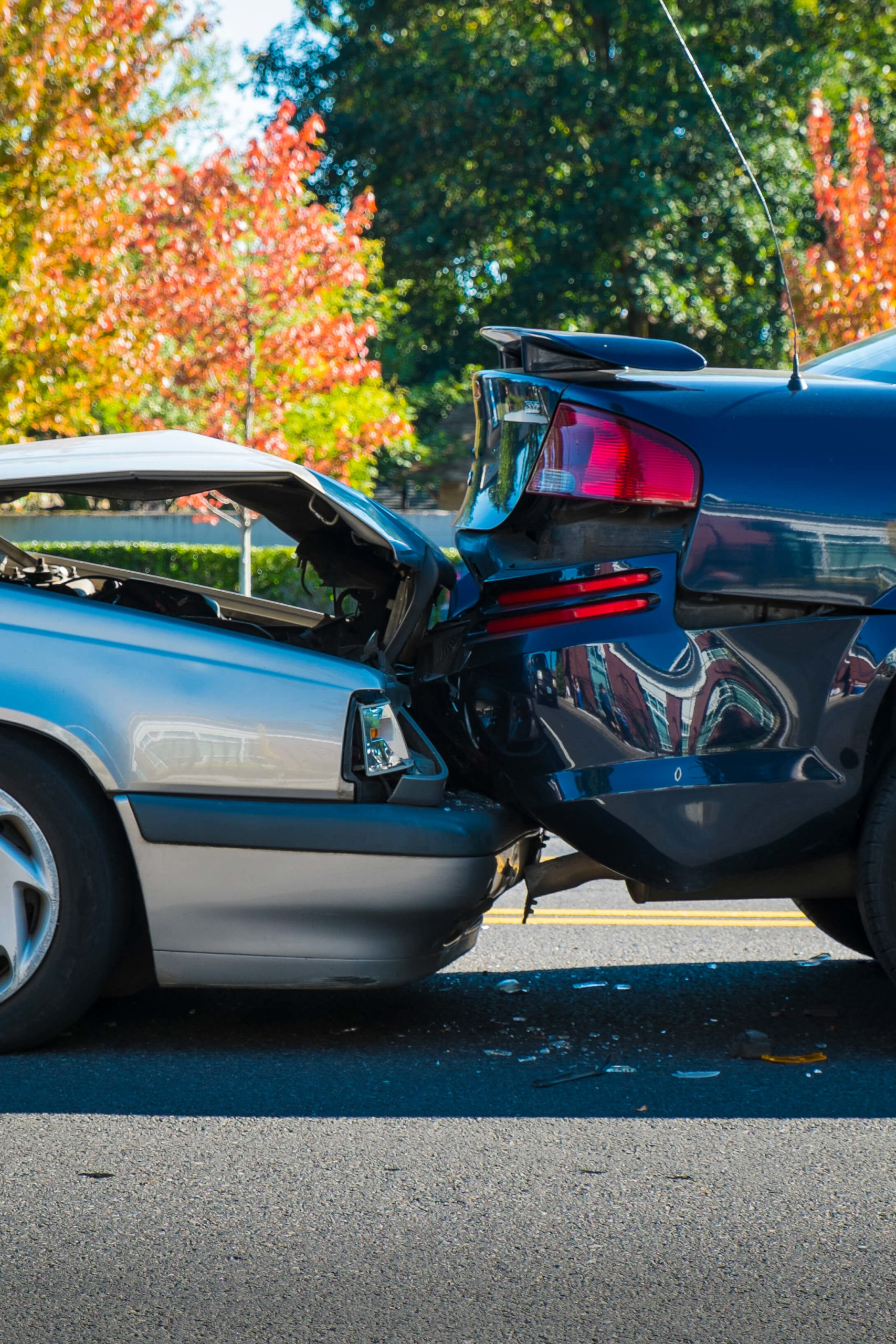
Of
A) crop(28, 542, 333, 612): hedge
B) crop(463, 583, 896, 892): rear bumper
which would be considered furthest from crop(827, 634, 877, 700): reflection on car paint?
crop(28, 542, 333, 612): hedge

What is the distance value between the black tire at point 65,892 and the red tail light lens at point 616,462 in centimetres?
138

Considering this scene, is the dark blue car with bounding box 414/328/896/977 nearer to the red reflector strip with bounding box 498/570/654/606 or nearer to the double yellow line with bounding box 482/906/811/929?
the red reflector strip with bounding box 498/570/654/606

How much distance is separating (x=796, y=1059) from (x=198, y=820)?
5.27ft

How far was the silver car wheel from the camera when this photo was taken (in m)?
3.35

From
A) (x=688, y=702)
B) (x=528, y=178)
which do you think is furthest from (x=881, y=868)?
(x=528, y=178)

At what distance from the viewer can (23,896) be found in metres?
3.38

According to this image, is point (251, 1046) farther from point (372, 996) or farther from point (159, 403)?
point (159, 403)

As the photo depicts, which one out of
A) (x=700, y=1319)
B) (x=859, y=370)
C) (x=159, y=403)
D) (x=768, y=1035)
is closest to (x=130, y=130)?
(x=859, y=370)

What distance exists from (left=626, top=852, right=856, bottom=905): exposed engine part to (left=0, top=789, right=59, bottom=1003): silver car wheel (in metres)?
1.44

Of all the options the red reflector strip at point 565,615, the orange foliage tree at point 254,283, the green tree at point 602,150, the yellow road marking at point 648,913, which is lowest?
the yellow road marking at point 648,913

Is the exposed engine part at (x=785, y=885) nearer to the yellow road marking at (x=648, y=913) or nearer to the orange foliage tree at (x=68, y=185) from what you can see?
the yellow road marking at (x=648, y=913)

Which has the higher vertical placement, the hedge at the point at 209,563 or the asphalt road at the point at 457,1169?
the hedge at the point at 209,563

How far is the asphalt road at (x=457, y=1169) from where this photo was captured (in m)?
2.26

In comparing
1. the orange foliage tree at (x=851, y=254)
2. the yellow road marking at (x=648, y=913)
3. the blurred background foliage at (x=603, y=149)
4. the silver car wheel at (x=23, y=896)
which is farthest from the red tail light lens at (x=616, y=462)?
the blurred background foliage at (x=603, y=149)
